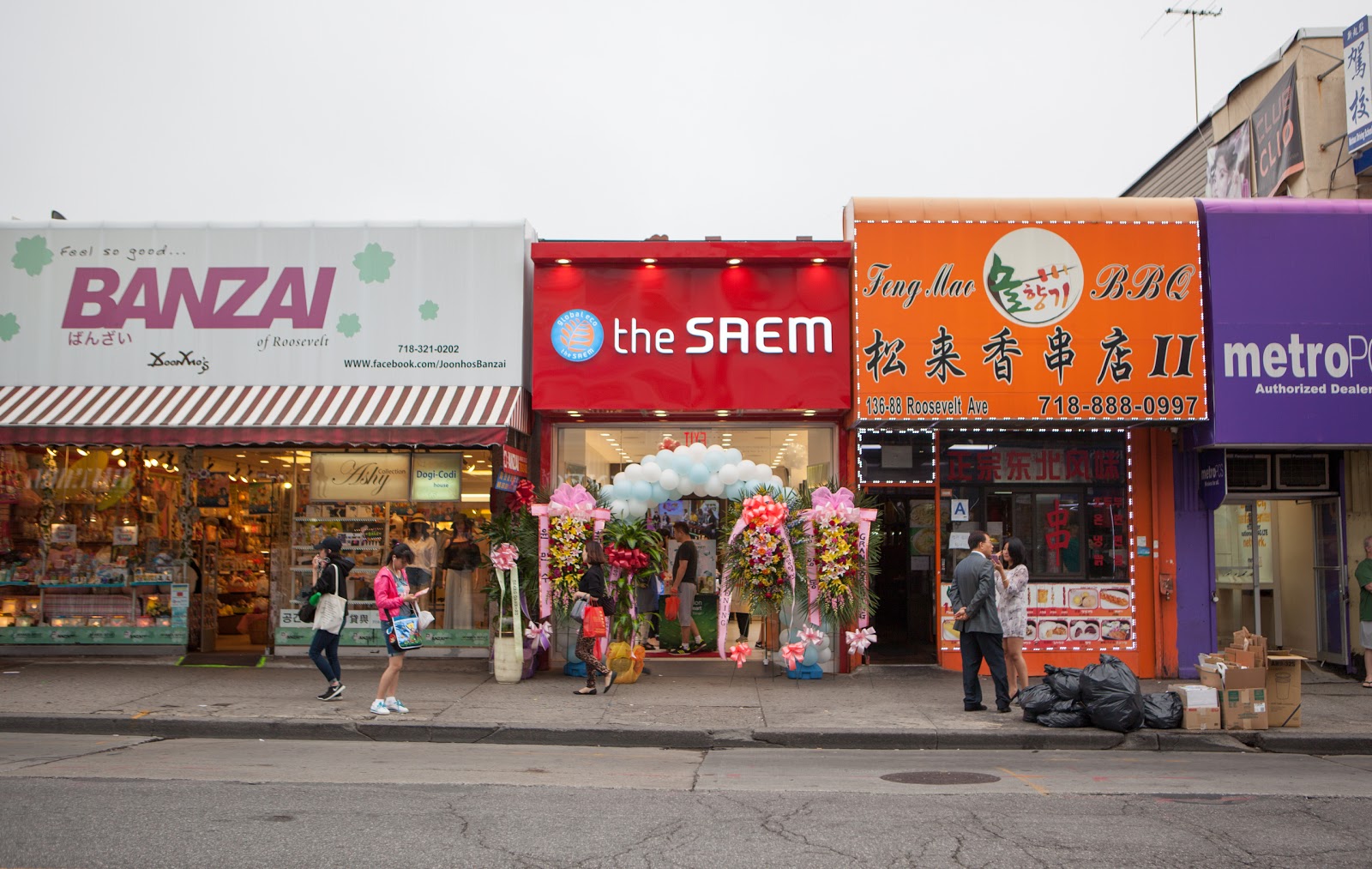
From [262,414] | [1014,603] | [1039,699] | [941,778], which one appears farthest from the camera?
[262,414]

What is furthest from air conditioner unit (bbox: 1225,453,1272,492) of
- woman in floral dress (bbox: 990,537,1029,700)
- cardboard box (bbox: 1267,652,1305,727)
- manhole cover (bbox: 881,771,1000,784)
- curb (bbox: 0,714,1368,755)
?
manhole cover (bbox: 881,771,1000,784)

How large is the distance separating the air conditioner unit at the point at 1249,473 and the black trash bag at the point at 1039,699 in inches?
215

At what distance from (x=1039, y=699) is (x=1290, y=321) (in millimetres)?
6177

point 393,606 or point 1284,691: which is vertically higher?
point 393,606

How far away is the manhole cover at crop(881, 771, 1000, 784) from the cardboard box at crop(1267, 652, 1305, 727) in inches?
151

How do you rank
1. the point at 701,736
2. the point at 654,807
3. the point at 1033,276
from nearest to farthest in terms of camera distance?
the point at 654,807 < the point at 701,736 < the point at 1033,276

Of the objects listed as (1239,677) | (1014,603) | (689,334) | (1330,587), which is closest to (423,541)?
(689,334)

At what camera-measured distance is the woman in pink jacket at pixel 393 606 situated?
1084cm

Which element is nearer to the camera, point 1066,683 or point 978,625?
point 1066,683

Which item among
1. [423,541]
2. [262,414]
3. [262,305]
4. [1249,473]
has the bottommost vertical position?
[423,541]

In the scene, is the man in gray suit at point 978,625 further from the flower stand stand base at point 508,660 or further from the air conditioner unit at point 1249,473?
the flower stand stand base at point 508,660

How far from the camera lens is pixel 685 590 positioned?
48.9 feet

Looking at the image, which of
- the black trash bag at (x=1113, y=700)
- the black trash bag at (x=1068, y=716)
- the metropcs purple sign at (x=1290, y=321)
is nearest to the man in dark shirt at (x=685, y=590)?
the black trash bag at (x=1068, y=716)

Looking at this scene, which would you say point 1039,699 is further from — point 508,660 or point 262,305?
point 262,305
